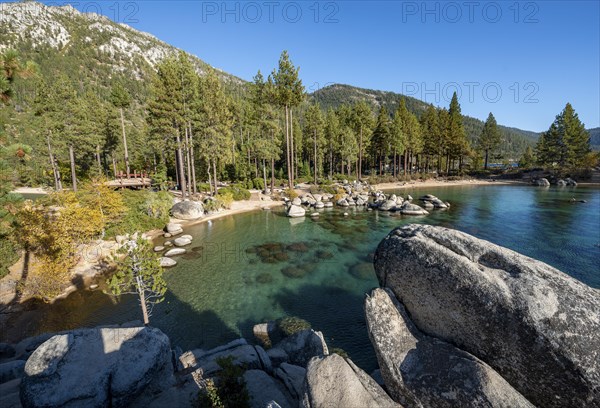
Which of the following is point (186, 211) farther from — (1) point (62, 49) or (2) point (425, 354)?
(1) point (62, 49)

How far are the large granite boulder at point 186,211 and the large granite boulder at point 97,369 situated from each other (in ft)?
84.3

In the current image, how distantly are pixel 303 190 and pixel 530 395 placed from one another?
47.9m

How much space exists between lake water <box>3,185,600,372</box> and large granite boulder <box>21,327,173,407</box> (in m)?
4.55

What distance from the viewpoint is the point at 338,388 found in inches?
207

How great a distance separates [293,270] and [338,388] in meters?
14.2

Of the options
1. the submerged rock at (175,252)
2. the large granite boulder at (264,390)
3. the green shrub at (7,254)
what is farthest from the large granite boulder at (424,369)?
the green shrub at (7,254)

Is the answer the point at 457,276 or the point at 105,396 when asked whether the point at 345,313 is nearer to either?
the point at 457,276

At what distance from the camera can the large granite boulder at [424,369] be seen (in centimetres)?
523

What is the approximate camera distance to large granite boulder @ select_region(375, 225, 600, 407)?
511 centimetres

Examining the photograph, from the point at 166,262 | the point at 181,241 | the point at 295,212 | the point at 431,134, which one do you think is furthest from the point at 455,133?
the point at 166,262

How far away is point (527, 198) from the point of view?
4875 cm

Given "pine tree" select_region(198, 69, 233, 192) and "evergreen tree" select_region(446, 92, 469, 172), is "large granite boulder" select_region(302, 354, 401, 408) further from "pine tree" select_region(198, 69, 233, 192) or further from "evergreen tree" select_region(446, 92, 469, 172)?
"evergreen tree" select_region(446, 92, 469, 172)

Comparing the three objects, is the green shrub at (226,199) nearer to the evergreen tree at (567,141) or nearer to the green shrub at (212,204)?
the green shrub at (212,204)

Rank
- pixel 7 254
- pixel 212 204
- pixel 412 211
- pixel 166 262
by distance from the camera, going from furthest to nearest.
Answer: pixel 212 204
pixel 412 211
pixel 166 262
pixel 7 254
